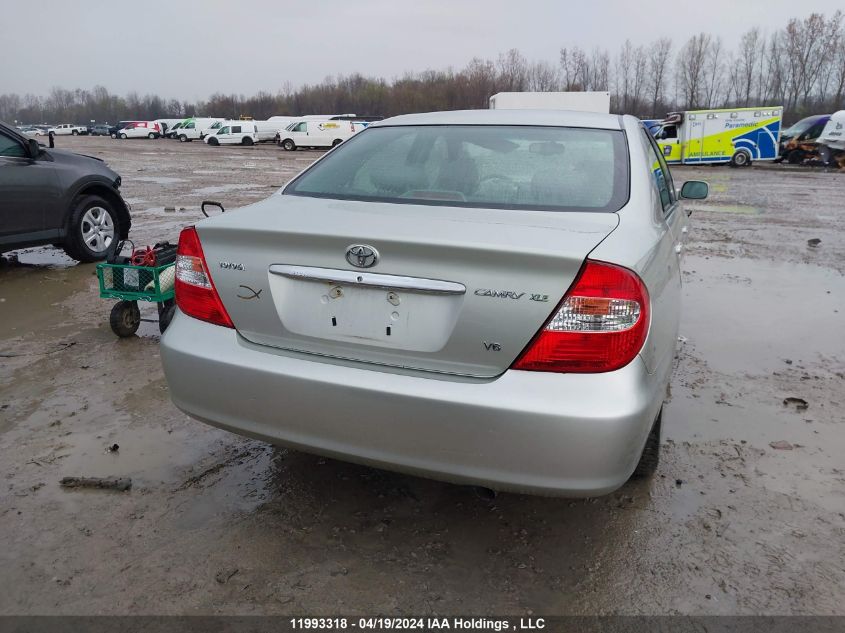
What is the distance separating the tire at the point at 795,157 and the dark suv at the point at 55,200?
1173 inches

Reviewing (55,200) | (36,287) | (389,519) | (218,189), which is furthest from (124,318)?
(218,189)

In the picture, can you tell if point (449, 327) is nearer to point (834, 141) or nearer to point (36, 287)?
point (36, 287)

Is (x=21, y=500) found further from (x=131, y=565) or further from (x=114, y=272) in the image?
(x=114, y=272)

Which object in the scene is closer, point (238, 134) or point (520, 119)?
point (520, 119)

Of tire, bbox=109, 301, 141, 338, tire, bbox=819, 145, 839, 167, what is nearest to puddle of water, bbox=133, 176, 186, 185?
tire, bbox=109, 301, 141, 338

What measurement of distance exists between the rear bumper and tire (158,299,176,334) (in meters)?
2.58

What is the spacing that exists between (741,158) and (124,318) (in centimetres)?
2879

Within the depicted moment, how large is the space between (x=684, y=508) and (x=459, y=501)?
0.95 m

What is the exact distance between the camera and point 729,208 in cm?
1393

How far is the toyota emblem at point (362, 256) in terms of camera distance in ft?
7.16

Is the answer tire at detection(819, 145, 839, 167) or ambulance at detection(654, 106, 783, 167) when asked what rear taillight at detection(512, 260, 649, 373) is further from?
tire at detection(819, 145, 839, 167)

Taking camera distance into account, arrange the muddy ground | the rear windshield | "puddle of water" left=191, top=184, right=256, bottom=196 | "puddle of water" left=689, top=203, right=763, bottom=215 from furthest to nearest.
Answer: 1. "puddle of water" left=191, top=184, right=256, bottom=196
2. "puddle of water" left=689, top=203, right=763, bottom=215
3. the rear windshield
4. the muddy ground

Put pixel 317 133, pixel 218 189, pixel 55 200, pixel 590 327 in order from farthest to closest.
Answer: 1. pixel 317 133
2. pixel 218 189
3. pixel 55 200
4. pixel 590 327

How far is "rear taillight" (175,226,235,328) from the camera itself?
8.20 feet
